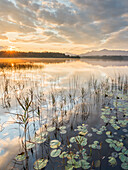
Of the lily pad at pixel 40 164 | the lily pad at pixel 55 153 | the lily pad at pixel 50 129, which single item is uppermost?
the lily pad at pixel 50 129

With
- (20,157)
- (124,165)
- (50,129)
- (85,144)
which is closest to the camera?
(124,165)

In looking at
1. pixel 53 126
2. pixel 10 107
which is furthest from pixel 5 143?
pixel 10 107

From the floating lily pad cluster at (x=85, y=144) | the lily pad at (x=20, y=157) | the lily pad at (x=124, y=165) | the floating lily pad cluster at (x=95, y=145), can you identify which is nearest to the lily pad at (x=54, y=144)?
the floating lily pad cluster at (x=85, y=144)

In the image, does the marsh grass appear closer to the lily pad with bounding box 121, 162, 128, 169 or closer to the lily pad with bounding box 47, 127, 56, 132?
the lily pad with bounding box 47, 127, 56, 132

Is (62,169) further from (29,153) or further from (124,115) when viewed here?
(124,115)

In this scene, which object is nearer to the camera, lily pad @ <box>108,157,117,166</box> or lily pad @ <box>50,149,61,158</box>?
lily pad @ <box>108,157,117,166</box>

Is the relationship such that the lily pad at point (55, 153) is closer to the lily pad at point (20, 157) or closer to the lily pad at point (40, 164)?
the lily pad at point (40, 164)

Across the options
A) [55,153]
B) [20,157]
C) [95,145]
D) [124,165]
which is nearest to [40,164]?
[55,153]

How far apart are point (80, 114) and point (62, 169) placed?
2878 millimetres

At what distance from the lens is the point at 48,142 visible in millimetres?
3508

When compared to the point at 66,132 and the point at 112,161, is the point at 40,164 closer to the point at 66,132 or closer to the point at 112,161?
the point at 66,132

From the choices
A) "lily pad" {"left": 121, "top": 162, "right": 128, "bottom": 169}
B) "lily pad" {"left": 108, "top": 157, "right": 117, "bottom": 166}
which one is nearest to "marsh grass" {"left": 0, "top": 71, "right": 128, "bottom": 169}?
"lily pad" {"left": 108, "top": 157, "right": 117, "bottom": 166}

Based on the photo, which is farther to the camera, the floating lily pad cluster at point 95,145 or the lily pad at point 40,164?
the floating lily pad cluster at point 95,145

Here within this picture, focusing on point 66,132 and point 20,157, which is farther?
point 66,132
